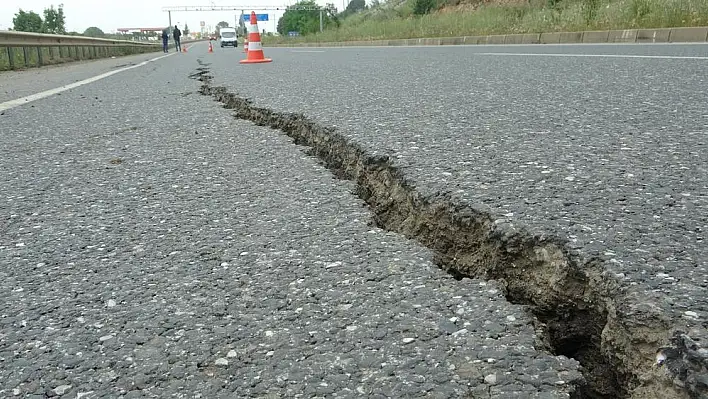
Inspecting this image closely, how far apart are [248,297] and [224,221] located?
0.51m

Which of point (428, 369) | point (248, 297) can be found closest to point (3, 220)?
point (248, 297)

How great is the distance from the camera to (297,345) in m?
1.02

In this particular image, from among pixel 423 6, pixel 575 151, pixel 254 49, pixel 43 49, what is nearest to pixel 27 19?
pixel 423 6

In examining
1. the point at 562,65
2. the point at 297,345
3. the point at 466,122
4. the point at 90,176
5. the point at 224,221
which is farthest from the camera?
the point at 562,65

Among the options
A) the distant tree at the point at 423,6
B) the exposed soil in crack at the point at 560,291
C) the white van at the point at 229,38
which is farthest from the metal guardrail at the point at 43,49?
the white van at the point at 229,38

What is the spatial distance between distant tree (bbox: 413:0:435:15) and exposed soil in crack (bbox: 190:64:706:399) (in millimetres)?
28384

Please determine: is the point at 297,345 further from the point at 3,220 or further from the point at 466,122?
the point at 466,122

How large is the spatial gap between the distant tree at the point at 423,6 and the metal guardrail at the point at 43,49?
15405 mm

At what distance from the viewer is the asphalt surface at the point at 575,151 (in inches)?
49.4

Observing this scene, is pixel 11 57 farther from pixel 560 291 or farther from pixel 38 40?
pixel 560 291

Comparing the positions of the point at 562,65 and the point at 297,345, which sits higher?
the point at 562,65

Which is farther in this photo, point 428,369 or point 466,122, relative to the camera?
point 466,122

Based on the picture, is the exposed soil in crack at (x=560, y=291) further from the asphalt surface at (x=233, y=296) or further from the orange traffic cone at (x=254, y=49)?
the orange traffic cone at (x=254, y=49)

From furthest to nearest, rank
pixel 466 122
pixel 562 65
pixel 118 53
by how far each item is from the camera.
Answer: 1. pixel 118 53
2. pixel 562 65
3. pixel 466 122
